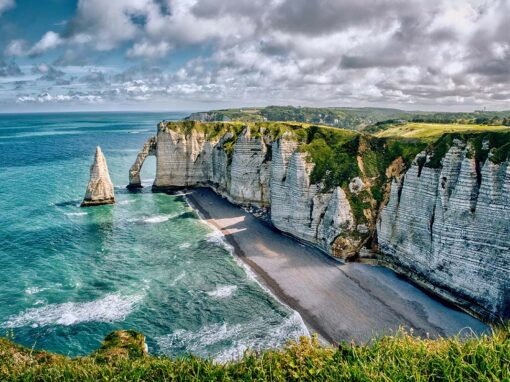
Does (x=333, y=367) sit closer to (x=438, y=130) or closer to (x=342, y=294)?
Answer: (x=342, y=294)

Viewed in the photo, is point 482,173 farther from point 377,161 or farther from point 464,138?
point 377,161

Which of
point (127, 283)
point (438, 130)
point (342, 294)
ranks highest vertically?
point (438, 130)

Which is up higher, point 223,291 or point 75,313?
point 223,291

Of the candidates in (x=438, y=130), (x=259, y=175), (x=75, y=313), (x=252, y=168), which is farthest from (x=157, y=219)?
(x=438, y=130)

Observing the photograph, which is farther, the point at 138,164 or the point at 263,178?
the point at 138,164

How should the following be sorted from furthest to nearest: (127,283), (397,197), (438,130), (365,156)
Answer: (438,130) → (365,156) → (397,197) → (127,283)

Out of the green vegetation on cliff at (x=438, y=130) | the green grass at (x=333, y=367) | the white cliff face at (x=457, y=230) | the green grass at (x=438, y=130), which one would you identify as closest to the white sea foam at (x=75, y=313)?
the green grass at (x=333, y=367)

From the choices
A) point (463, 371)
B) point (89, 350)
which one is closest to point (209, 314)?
point (89, 350)
